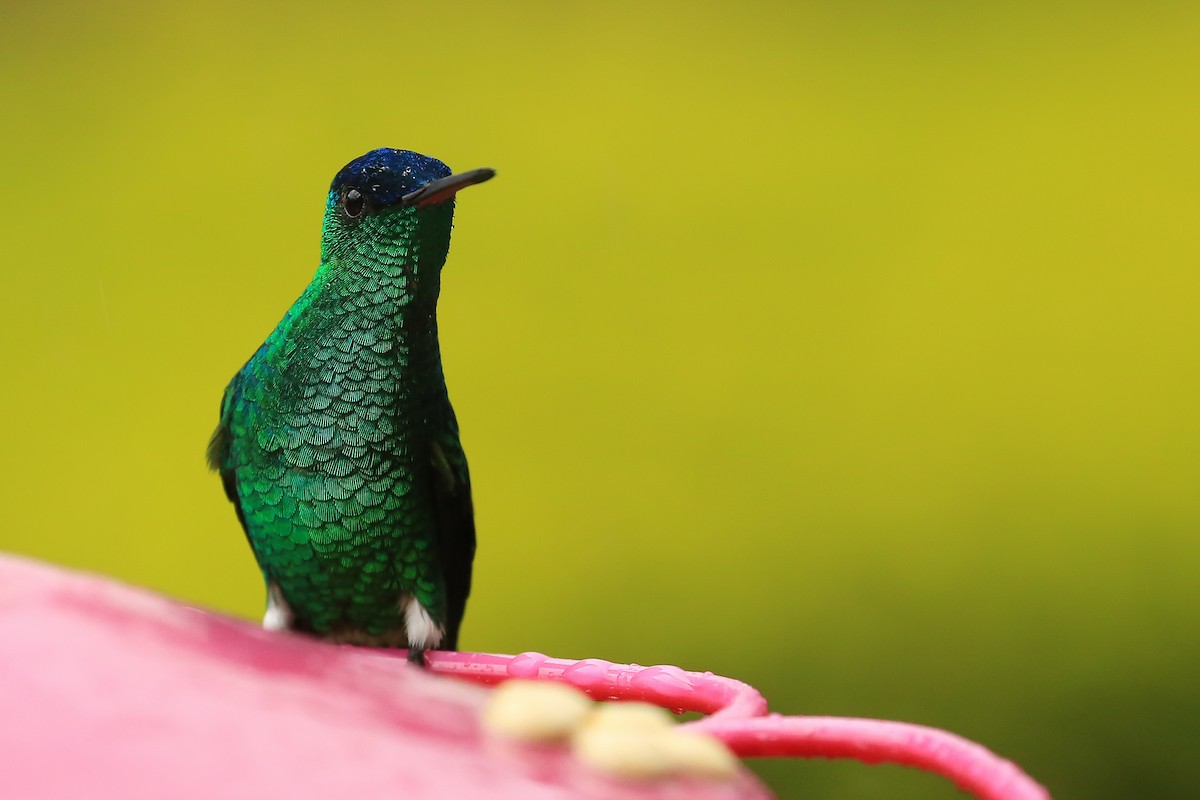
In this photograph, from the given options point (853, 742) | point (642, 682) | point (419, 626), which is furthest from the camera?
point (419, 626)

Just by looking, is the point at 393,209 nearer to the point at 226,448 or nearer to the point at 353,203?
the point at 353,203

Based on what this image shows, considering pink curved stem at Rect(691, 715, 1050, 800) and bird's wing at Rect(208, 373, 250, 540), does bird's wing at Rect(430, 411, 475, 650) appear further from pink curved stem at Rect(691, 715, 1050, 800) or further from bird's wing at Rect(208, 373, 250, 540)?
pink curved stem at Rect(691, 715, 1050, 800)

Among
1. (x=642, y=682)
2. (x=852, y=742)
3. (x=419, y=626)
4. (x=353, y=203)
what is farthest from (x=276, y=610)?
(x=852, y=742)

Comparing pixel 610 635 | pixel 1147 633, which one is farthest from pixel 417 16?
pixel 1147 633

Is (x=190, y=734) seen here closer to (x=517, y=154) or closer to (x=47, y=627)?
(x=47, y=627)

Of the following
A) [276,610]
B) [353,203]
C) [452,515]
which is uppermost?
[353,203]

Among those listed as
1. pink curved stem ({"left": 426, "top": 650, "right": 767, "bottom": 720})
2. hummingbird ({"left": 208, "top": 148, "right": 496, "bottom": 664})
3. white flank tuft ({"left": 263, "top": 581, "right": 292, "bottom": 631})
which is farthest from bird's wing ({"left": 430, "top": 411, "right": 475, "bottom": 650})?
pink curved stem ({"left": 426, "top": 650, "right": 767, "bottom": 720})
